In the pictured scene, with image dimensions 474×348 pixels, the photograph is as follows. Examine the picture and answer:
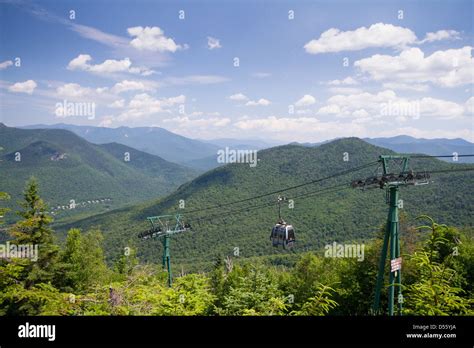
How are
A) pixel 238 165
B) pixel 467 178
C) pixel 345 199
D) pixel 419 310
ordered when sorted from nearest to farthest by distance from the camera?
1. pixel 419 310
2. pixel 467 178
3. pixel 345 199
4. pixel 238 165

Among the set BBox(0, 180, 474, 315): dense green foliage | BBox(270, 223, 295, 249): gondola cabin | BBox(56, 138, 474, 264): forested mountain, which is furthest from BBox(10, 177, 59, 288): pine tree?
BBox(56, 138, 474, 264): forested mountain

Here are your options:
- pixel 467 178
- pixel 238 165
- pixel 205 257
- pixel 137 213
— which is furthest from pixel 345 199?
pixel 137 213

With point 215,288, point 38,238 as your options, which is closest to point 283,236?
point 38,238

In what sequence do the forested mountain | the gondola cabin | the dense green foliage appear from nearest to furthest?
1. the dense green foliage
2. the gondola cabin
3. the forested mountain

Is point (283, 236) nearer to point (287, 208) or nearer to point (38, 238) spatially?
point (38, 238)

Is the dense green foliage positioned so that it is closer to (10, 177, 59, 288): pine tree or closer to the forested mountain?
(10, 177, 59, 288): pine tree
